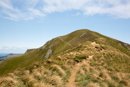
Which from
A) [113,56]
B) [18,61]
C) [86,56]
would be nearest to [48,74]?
[86,56]

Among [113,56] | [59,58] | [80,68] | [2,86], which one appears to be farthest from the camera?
[113,56]

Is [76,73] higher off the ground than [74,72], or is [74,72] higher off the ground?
[74,72]

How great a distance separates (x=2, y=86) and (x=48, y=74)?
261 inches

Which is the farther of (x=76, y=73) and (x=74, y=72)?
(x=74, y=72)

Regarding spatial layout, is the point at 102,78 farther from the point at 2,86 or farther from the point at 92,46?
the point at 92,46

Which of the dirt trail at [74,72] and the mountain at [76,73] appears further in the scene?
the dirt trail at [74,72]

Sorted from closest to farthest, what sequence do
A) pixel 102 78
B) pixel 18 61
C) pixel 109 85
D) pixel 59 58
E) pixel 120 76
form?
1. pixel 109 85
2. pixel 102 78
3. pixel 120 76
4. pixel 59 58
5. pixel 18 61

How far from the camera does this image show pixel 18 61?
105m

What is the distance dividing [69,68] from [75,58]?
6139 mm

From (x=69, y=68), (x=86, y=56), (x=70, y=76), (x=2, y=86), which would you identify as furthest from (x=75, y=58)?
(x=2, y=86)

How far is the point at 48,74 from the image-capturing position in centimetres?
2855

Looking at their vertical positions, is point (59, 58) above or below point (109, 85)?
above

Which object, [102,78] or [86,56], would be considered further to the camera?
[86,56]

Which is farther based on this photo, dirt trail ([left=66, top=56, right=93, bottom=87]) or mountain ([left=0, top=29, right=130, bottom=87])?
dirt trail ([left=66, top=56, right=93, bottom=87])
